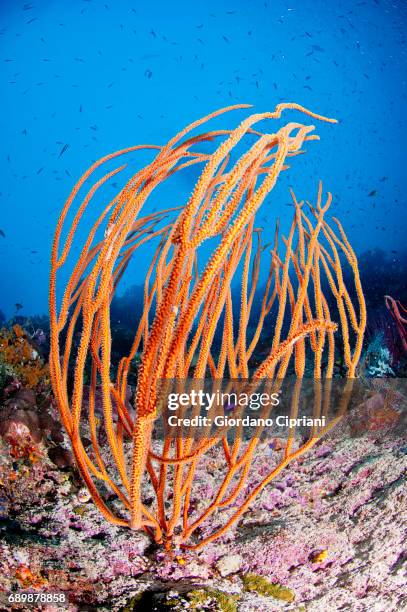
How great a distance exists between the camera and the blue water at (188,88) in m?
45.7

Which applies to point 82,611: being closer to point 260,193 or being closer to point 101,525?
point 101,525

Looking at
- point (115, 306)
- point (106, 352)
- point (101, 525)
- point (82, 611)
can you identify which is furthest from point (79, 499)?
point (115, 306)

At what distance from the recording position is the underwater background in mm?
45562

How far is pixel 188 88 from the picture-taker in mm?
67375

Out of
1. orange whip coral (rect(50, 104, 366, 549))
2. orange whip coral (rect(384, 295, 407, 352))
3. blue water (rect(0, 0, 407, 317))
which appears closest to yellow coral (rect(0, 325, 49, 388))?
orange whip coral (rect(50, 104, 366, 549))

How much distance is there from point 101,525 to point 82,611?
0.55 metres

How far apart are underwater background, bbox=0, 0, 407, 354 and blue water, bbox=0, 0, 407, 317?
23 cm

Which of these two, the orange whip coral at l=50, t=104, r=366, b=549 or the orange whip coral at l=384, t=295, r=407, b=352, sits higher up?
the orange whip coral at l=384, t=295, r=407, b=352

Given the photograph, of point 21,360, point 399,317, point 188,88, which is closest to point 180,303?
point 21,360

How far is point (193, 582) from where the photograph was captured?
1.65 meters

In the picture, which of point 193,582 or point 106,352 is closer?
point 106,352

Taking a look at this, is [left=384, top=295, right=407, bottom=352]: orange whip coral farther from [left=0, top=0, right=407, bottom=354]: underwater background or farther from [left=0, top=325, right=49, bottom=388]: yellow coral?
[left=0, top=0, right=407, bottom=354]: underwater background

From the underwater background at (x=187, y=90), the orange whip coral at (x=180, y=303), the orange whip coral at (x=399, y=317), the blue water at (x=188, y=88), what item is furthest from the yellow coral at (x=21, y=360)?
the blue water at (x=188, y=88)

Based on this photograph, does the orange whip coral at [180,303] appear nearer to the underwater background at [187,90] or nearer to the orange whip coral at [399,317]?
the orange whip coral at [399,317]
